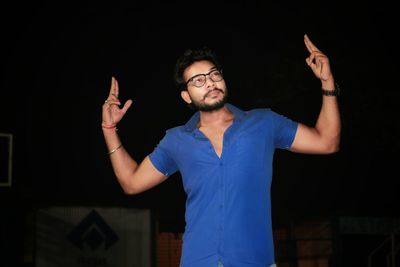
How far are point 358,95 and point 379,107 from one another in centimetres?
47

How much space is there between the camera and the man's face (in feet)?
9.12

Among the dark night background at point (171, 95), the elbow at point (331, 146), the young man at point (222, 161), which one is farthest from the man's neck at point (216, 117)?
the dark night background at point (171, 95)

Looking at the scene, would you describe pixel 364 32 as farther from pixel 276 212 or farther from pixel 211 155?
pixel 211 155

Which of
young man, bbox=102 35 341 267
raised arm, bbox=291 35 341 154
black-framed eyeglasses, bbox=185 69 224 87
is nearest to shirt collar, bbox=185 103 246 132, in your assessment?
young man, bbox=102 35 341 267

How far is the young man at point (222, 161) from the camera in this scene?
8.10ft

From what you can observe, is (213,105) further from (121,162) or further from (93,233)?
(93,233)

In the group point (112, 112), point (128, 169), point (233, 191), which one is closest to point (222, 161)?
point (233, 191)

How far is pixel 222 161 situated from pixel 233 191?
→ 0.49 feet

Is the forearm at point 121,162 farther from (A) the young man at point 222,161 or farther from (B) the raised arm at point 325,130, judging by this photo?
(B) the raised arm at point 325,130

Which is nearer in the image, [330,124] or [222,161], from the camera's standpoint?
[222,161]

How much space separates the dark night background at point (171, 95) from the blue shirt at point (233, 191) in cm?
938

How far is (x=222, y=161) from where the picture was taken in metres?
2.57

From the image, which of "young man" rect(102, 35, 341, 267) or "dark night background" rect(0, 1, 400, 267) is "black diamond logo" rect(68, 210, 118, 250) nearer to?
"dark night background" rect(0, 1, 400, 267)

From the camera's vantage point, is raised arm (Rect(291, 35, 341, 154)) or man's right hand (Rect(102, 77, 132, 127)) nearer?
raised arm (Rect(291, 35, 341, 154))
